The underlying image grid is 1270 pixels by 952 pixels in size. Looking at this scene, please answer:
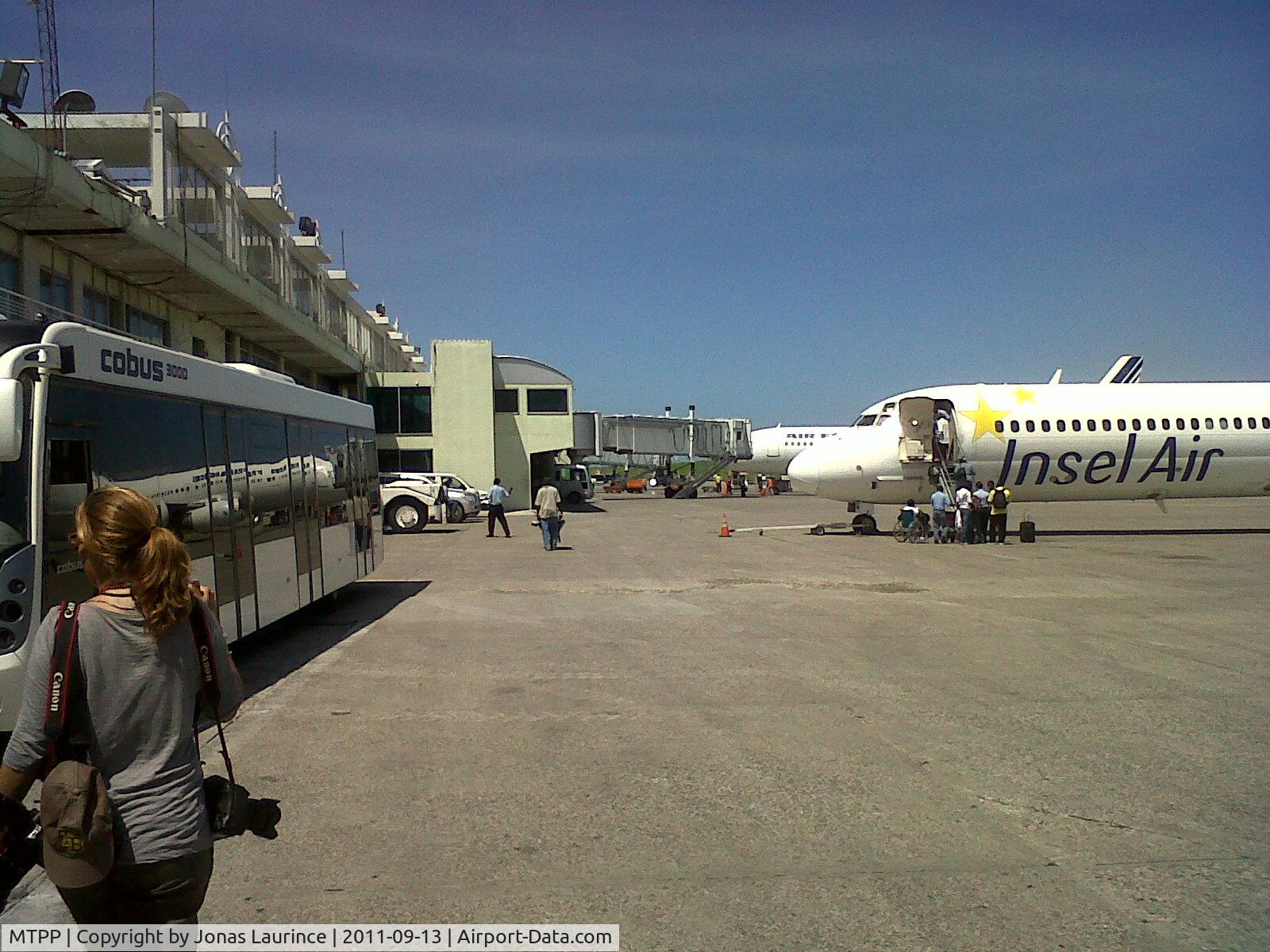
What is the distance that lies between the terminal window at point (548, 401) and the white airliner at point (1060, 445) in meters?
25.1

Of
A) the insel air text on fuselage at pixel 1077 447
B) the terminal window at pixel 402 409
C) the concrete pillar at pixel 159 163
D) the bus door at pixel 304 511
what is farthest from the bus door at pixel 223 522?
the terminal window at pixel 402 409

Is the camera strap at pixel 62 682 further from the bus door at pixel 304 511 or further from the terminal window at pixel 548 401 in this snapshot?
the terminal window at pixel 548 401

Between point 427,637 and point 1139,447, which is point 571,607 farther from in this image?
point 1139,447

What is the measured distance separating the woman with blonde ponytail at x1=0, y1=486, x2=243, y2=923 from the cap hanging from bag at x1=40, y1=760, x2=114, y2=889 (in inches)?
1.4

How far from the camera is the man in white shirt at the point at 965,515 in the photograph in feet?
73.0

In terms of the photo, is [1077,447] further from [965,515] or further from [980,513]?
[965,515]

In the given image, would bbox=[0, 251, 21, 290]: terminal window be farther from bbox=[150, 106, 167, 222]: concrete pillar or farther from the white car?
the white car

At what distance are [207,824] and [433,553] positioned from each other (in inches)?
803

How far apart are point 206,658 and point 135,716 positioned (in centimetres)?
25

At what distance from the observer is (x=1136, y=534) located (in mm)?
24594

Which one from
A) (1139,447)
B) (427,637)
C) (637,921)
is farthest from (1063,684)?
(1139,447)

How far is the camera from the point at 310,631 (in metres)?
11.9

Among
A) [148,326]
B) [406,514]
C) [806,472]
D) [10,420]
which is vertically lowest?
[406,514]

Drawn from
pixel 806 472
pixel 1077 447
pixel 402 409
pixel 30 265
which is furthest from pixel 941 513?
pixel 402 409
